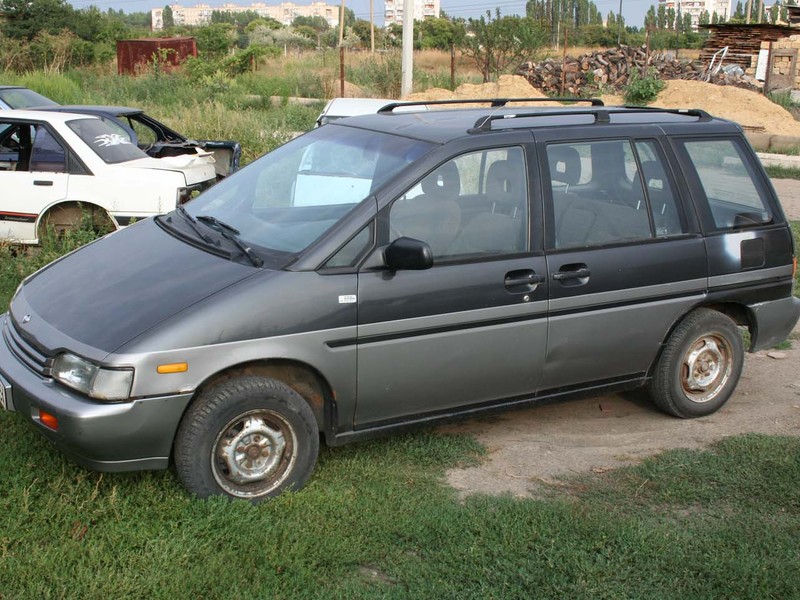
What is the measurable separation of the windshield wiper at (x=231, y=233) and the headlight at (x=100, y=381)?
33.7 inches

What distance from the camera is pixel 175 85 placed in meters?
24.4

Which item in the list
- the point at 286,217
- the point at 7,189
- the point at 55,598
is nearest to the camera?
the point at 55,598

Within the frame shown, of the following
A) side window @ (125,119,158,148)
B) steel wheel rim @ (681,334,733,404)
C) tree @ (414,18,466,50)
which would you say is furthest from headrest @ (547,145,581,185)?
tree @ (414,18,466,50)

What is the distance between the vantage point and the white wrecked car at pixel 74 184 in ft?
27.7

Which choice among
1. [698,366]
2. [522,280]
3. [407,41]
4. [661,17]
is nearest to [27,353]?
[522,280]

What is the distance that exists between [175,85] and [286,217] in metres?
20.7

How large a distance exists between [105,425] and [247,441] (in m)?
0.66

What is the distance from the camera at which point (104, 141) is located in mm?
8922

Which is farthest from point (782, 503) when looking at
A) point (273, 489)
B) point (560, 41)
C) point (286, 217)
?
point (560, 41)

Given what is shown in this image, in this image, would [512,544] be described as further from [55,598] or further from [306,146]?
[306,146]

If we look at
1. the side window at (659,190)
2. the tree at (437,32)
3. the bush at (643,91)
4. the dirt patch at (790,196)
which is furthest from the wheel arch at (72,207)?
the tree at (437,32)

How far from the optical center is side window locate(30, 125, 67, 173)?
8609 millimetres

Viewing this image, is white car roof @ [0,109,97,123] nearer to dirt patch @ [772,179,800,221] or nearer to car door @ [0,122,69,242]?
car door @ [0,122,69,242]

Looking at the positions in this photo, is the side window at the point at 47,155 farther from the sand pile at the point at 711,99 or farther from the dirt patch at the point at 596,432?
the sand pile at the point at 711,99
